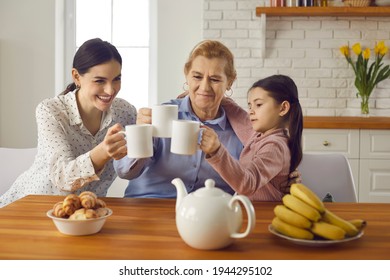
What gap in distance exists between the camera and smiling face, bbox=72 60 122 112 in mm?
2203

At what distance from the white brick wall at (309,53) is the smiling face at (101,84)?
2274mm

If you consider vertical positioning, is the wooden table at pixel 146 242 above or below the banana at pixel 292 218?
below

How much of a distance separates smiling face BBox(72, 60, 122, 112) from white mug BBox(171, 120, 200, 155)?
0.80m

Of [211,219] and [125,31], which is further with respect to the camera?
[125,31]

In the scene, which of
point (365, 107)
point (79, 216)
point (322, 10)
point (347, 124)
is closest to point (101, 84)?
point (79, 216)

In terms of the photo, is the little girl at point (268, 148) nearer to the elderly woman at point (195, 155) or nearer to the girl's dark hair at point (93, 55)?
the elderly woman at point (195, 155)

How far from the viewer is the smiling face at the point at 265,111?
6.50 feet

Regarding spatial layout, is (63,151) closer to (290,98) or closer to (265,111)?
(265,111)

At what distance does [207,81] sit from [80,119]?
1.88 feet

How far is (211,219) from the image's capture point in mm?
1195

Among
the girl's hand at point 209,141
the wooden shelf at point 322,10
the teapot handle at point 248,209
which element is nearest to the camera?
the teapot handle at point 248,209

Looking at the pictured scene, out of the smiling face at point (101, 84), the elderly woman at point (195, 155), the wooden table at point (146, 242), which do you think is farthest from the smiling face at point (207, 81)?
the wooden table at point (146, 242)

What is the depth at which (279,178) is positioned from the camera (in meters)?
1.90
